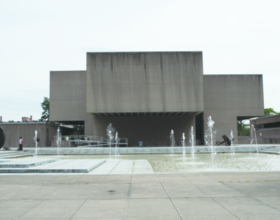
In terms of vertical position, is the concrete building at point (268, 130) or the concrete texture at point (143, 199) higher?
the concrete building at point (268, 130)

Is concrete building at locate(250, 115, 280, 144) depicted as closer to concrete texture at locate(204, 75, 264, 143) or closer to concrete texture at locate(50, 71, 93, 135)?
concrete texture at locate(204, 75, 264, 143)

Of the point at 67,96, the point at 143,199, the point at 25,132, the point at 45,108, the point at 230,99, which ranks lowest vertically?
the point at 143,199

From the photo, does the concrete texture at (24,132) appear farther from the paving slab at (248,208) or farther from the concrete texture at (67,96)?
the paving slab at (248,208)

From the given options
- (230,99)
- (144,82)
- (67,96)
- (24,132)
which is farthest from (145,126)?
(24,132)

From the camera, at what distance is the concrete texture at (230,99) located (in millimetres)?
38000

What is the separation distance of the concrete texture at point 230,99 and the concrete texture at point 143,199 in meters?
30.3

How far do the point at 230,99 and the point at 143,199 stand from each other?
114 ft

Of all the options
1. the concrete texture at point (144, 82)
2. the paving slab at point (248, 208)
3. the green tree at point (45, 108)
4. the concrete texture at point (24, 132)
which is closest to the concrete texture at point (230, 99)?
the concrete texture at point (144, 82)

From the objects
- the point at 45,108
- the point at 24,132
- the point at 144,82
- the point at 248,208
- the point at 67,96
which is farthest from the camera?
the point at 45,108

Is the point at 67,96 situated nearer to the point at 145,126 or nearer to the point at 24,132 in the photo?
the point at 24,132

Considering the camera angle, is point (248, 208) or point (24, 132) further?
point (24, 132)

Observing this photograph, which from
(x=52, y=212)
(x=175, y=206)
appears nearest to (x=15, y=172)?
(x=52, y=212)

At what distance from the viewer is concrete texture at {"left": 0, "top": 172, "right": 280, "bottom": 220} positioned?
191 inches

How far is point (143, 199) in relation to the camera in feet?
19.7
